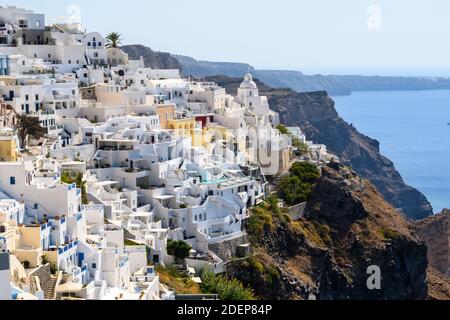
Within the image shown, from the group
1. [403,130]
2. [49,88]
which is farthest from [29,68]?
[403,130]

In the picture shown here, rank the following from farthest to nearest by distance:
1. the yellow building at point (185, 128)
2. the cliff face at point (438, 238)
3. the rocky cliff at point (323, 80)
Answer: the rocky cliff at point (323, 80)
the cliff face at point (438, 238)
the yellow building at point (185, 128)

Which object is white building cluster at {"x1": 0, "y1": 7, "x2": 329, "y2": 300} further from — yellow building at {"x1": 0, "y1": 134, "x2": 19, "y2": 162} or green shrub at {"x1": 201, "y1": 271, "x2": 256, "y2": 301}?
green shrub at {"x1": 201, "y1": 271, "x2": 256, "y2": 301}

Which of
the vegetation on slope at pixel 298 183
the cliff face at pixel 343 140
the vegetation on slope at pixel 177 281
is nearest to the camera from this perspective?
the vegetation on slope at pixel 177 281

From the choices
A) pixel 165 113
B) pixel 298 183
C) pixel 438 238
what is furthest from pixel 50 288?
pixel 438 238

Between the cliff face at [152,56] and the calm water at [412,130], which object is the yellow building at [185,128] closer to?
the cliff face at [152,56]

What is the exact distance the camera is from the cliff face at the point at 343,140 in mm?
85000

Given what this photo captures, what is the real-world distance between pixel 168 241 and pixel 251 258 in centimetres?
398

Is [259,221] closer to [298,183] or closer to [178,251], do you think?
[298,183]

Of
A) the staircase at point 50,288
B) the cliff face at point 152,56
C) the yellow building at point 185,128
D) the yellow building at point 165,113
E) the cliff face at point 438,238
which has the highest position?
the cliff face at point 152,56

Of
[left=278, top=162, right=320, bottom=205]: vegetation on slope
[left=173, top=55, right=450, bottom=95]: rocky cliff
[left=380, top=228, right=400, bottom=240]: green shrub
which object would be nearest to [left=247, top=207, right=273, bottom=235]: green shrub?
[left=278, top=162, right=320, bottom=205]: vegetation on slope

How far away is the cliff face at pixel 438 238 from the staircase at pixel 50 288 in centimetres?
4029

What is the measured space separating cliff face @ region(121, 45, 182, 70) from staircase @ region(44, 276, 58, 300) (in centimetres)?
6130

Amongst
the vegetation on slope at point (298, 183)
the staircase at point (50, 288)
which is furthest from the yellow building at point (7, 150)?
the vegetation on slope at point (298, 183)

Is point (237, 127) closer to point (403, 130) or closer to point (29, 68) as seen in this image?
point (29, 68)
